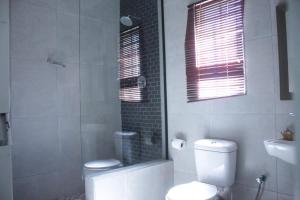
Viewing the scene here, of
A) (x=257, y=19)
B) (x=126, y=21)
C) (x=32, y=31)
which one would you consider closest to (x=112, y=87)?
(x=126, y=21)

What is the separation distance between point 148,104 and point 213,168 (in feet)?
3.69

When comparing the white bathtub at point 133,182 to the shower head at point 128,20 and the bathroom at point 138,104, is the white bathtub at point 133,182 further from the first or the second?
the shower head at point 128,20

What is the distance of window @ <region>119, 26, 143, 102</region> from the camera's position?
297 centimetres

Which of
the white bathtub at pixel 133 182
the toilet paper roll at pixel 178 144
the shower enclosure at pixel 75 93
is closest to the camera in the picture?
the white bathtub at pixel 133 182

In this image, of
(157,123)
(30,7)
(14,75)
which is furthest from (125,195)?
(30,7)

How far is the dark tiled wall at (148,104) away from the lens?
2814 millimetres

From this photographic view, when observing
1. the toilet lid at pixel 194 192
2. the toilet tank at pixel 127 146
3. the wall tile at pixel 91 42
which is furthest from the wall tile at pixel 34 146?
the toilet lid at pixel 194 192

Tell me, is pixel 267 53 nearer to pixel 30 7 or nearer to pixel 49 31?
pixel 49 31

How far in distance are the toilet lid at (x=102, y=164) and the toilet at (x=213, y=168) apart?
83 cm

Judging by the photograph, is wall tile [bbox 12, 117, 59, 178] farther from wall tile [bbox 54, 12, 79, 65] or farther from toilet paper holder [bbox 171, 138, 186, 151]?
toilet paper holder [bbox 171, 138, 186, 151]

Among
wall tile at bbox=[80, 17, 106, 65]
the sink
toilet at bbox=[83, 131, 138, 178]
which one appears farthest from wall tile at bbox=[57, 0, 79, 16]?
the sink

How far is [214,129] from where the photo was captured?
2.31m

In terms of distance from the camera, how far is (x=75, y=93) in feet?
9.65

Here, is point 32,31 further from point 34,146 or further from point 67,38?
point 34,146
